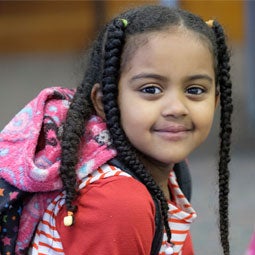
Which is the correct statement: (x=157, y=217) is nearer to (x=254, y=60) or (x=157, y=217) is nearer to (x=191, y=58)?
(x=191, y=58)

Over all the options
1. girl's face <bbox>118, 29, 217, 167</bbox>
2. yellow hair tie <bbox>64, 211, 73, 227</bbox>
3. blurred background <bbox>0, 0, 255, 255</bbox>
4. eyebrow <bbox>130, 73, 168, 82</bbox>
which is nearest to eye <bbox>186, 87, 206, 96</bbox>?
girl's face <bbox>118, 29, 217, 167</bbox>

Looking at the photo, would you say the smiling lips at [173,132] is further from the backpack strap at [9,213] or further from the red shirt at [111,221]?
the backpack strap at [9,213]

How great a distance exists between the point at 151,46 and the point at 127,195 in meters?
0.48

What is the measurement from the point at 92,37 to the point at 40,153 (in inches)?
92.2

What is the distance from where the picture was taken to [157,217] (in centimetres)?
218

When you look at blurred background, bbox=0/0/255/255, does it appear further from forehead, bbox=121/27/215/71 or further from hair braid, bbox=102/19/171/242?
forehead, bbox=121/27/215/71

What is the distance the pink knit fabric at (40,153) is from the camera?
6.90 feet

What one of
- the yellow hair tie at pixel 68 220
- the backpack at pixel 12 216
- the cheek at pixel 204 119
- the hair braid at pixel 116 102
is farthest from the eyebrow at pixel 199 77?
the yellow hair tie at pixel 68 220

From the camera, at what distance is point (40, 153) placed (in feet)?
7.14

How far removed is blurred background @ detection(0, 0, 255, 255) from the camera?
14.9 feet

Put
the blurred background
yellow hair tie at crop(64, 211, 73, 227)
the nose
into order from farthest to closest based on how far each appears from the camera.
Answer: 1. the blurred background
2. the nose
3. yellow hair tie at crop(64, 211, 73, 227)

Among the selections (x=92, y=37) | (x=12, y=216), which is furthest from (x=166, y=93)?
(x=92, y=37)

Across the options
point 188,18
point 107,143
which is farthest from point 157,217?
point 188,18

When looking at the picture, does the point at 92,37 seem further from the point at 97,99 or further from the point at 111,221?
the point at 111,221
